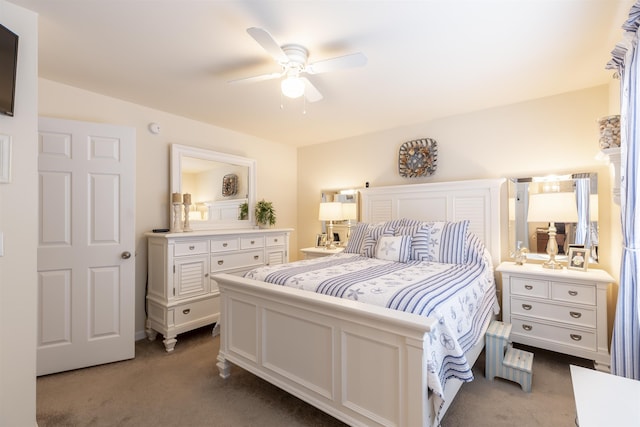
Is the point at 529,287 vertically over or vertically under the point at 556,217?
under

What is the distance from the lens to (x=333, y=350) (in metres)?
1.67

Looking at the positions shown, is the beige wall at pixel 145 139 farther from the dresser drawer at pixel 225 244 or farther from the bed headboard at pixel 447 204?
the bed headboard at pixel 447 204

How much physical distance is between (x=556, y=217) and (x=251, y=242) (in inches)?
124

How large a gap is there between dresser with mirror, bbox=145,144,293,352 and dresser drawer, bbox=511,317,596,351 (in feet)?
8.90

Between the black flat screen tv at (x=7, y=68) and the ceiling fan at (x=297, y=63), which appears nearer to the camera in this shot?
the black flat screen tv at (x=7, y=68)

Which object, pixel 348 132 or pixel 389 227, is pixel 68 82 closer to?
pixel 348 132

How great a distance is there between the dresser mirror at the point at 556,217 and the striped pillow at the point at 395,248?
115 centimetres

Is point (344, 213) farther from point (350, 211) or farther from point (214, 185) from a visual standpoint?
point (214, 185)

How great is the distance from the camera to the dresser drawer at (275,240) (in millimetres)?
3859

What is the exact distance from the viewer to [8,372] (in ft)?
4.99

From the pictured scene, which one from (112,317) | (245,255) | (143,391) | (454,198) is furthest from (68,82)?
(454,198)

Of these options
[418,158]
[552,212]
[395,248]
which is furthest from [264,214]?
[552,212]

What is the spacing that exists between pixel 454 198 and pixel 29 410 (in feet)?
12.3

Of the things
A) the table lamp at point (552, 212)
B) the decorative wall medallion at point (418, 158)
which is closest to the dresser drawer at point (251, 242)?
the decorative wall medallion at point (418, 158)
